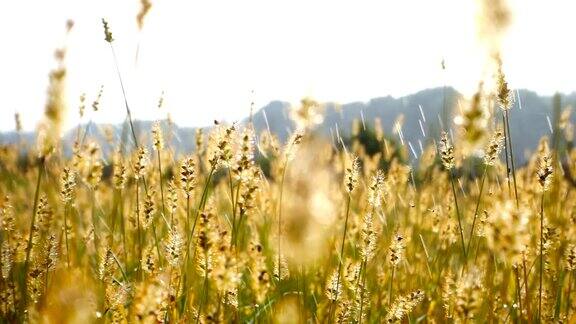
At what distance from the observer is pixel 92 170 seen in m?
1.83

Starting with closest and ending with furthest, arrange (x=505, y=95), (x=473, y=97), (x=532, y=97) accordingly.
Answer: (x=473, y=97) < (x=505, y=95) < (x=532, y=97)

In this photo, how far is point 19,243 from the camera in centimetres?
172

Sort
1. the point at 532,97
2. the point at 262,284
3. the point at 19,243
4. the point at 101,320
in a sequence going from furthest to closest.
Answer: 1. the point at 532,97
2. the point at 19,243
3. the point at 101,320
4. the point at 262,284

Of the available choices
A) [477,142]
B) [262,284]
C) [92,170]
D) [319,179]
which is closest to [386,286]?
[319,179]

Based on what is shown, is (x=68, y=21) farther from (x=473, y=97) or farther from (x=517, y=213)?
(x=517, y=213)

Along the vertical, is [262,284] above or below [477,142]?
below

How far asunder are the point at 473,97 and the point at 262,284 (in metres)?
0.51

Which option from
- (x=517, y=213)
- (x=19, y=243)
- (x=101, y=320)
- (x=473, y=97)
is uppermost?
(x=473, y=97)

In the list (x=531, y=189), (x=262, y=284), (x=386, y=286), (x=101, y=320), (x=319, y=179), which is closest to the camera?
(x=262, y=284)

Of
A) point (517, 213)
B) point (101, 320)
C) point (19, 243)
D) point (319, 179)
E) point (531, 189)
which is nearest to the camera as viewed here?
point (517, 213)

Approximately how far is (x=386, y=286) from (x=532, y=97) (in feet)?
400

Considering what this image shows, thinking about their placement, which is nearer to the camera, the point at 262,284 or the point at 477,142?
the point at 262,284

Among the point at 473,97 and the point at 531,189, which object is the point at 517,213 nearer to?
the point at 473,97

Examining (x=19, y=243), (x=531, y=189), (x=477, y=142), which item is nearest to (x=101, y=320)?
(x=19, y=243)
